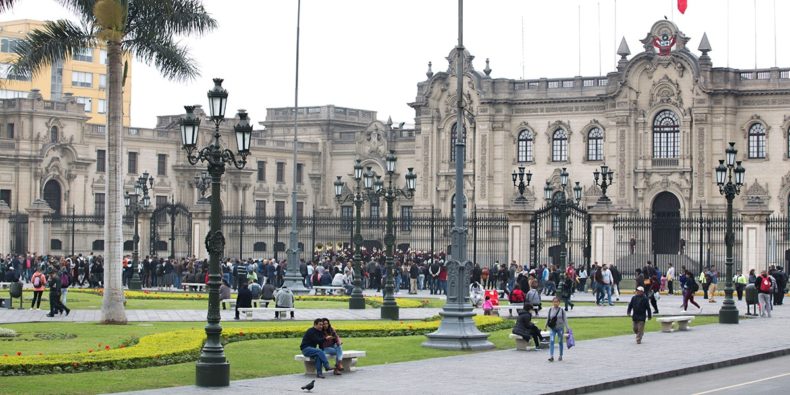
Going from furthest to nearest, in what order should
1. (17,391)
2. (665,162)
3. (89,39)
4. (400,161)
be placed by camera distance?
(400,161), (665,162), (89,39), (17,391)

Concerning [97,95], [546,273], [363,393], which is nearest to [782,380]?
[363,393]

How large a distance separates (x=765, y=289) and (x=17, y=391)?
76.2 ft

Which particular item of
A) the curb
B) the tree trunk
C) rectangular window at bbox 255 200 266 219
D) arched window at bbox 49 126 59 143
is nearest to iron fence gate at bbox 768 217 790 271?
the curb

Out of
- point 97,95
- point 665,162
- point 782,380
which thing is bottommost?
point 782,380

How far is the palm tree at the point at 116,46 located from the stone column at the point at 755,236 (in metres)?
23.7

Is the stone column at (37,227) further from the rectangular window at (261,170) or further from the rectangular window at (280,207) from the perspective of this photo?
the rectangular window at (280,207)

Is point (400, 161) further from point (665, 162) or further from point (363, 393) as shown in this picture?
point (363, 393)

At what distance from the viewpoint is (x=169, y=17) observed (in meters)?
33.1

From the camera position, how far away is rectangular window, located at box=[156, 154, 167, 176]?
271 ft

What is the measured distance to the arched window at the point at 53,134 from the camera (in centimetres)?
7650

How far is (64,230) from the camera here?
75.0 metres

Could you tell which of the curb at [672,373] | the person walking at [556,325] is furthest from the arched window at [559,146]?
the person walking at [556,325]

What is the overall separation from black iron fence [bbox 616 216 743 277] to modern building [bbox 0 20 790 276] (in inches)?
6.2

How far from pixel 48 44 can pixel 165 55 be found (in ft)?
Result: 10.2
